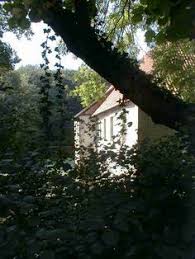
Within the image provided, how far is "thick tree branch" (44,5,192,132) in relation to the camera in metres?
5.82

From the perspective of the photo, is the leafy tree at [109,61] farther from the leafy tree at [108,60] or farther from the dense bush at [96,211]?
the dense bush at [96,211]

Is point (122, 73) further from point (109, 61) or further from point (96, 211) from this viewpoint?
point (96, 211)

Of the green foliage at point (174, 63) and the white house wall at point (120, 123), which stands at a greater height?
the green foliage at point (174, 63)

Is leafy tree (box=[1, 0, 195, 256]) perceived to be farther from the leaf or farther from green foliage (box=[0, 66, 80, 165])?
the leaf

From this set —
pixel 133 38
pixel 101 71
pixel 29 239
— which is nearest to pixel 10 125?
pixel 101 71

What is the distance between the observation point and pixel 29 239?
2.65 metres

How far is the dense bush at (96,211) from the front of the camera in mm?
2676

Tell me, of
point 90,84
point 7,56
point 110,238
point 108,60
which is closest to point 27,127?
point 108,60

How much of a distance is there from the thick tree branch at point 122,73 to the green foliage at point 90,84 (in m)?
9.88

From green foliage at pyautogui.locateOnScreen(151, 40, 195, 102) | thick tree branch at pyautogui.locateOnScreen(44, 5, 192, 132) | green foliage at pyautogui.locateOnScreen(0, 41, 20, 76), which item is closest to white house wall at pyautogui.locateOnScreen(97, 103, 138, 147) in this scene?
thick tree branch at pyautogui.locateOnScreen(44, 5, 192, 132)

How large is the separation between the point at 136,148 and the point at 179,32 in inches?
61.3

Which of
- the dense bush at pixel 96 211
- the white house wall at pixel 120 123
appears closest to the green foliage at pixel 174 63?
the white house wall at pixel 120 123

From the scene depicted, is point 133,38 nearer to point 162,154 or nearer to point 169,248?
point 162,154

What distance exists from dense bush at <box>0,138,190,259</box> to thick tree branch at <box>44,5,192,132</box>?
2.22 meters
